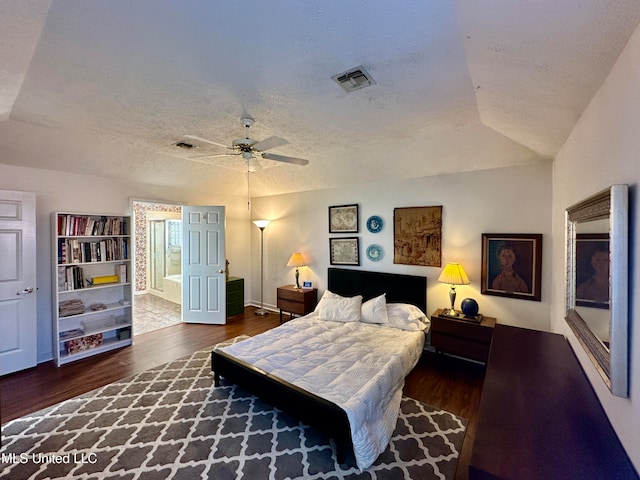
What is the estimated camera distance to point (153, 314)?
5594mm

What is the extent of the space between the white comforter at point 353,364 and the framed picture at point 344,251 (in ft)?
3.88

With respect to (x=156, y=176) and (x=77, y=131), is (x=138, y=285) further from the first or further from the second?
→ (x=77, y=131)

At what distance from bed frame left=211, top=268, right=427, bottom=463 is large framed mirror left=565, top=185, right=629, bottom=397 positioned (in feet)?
4.87

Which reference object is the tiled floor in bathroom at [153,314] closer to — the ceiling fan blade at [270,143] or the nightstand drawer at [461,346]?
the ceiling fan blade at [270,143]

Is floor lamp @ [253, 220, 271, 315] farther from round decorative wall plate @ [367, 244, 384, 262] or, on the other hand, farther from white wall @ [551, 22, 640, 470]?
white wall @ [551, 22, 640, 470]

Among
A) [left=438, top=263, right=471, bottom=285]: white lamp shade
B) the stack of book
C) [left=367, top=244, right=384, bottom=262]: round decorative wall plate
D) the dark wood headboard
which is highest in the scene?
[left=367, top=244, right=384, bottom=262]: round decorative wall plate

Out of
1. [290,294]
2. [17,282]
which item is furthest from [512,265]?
[17,282]

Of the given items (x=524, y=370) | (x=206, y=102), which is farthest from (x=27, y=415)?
(x=524, y=370)

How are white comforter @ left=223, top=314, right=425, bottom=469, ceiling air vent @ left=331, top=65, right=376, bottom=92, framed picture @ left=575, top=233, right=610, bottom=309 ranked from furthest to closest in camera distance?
1. white comforter @ left=223, top=314, right=425, bottom=469
2. ceiling air vent @ left=331, top=65, right=376, bottom=92
3. framed picture @ left=575, top=233, right=610, bottom=309

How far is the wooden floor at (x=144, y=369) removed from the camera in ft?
8.64

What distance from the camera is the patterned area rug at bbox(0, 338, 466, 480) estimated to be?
194 cm

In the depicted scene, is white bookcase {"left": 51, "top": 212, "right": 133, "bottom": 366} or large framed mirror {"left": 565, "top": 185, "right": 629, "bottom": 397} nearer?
large framed mirror {"left": 565, "top": 185, "right": 629, "bottom": 397}

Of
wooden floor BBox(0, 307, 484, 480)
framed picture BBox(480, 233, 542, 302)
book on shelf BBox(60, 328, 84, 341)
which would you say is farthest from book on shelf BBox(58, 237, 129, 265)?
framed picture BBox(480, 233, 542, 302)

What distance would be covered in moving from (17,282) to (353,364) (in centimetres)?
391
